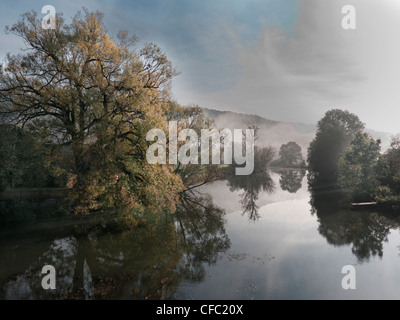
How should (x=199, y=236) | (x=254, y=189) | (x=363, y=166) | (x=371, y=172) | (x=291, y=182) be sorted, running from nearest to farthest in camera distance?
(x=199, y=236), (x=371, y=172), (x=363, y=166), (x=254, y=189), (x=291, y=182)

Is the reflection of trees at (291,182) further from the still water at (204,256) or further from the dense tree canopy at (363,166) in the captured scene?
the still water at (204,256)

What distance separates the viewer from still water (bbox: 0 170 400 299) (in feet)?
32.1

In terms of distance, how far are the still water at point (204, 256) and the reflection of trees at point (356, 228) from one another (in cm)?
6

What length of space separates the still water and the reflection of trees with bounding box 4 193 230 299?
0.04 m

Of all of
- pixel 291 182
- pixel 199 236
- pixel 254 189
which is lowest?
pixel 199 236

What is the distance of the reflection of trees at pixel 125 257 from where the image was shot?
9734mm

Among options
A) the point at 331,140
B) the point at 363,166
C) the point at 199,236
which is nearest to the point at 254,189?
the point at 363,166

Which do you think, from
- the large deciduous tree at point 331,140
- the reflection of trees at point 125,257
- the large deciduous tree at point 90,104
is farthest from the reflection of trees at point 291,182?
the large deciduous tree at point 90,104

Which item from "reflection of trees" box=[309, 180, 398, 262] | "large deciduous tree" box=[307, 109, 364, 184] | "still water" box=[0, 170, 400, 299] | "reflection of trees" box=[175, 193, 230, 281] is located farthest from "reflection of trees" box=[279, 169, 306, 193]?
"still water" box=[0, 170, 400, 299]

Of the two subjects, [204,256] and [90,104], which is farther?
[90,104]

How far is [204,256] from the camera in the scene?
13383mm

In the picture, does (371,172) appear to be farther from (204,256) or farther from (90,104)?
(90,104)

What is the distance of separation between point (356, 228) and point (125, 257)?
14.3 m

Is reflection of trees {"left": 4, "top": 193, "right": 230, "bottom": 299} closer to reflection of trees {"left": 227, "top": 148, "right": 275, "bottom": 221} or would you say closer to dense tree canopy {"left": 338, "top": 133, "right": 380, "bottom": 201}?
reflection of trees {"left": 227, "top": 148, "right": 275, "bottom": 221}
